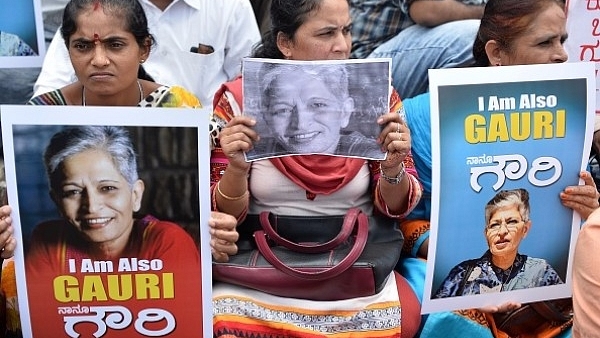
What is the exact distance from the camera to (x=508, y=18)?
2646mm

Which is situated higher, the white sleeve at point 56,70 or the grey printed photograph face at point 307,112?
the white sleeve at point 56,70

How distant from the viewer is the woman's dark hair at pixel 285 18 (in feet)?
8.26

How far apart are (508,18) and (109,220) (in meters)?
1.37

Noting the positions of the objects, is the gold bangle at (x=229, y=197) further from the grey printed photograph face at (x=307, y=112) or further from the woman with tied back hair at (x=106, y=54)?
the woman with tied back hair at (x=106, y=54)

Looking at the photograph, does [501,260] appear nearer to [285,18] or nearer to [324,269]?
[324,269]

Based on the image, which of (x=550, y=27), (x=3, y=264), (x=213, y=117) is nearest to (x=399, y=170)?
(x=213, y=117)

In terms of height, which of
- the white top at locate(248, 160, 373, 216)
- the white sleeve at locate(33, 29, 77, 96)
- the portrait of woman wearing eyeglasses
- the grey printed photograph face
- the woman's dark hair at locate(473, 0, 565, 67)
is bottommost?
the portrait of woman wearing eyeglasses

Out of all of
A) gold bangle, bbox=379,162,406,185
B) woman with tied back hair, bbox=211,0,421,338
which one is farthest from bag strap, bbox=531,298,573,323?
gold bangle, bbox=379,162,406,185

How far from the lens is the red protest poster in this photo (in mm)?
1983

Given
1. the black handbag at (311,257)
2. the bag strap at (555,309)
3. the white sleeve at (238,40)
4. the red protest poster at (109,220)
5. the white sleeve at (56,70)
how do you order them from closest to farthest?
1. the red protest poster at (109,220)
2. the black handbag at (311,257)
3. the bag strap at (555,309)
4. the white sleeve at (56,70)
5. the white sleeve at (238,40)

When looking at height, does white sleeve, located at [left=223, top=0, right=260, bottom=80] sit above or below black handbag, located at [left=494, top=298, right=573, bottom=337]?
above

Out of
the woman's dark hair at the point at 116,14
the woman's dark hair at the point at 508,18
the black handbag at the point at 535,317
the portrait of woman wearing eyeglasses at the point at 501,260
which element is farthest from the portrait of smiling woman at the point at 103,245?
the woman's dark hair at the point at 508,18

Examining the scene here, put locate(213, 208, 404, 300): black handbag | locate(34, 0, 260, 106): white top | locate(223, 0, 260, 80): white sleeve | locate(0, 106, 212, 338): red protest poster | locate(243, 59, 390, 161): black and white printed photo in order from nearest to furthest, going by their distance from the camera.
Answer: locate(0, 106, 212, 338): red protest poster < locate(243, 59, 390, 161): black and white printed photo < locate(213, 208, 404, 300): black handbag < locate(34, 0, 260, 106): white top < locate(223, 0, 260, 80): white sleeve

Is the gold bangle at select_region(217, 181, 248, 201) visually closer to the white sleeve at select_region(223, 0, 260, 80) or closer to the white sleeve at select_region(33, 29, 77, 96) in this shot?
the white sleeve at select_region(33, 29, 77, 96)
